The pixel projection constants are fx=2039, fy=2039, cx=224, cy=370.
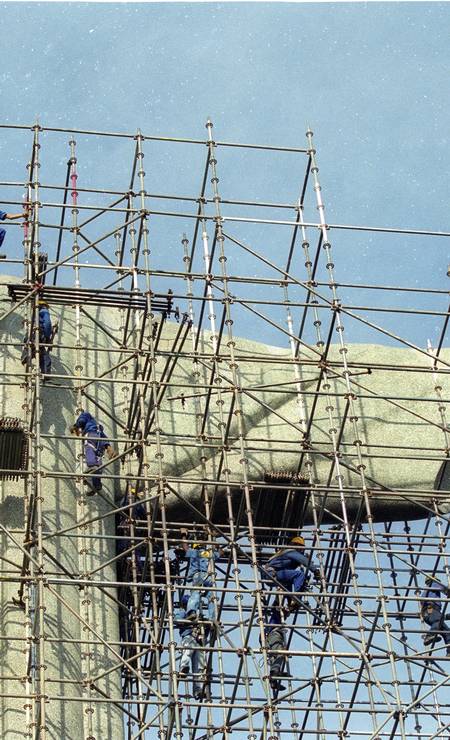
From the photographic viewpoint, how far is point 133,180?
32.7m

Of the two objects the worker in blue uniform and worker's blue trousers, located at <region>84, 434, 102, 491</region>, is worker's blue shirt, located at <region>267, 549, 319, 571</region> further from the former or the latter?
the worker in blue uniform

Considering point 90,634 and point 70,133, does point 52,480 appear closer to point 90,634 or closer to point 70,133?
point 90,634

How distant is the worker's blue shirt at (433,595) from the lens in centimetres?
2938

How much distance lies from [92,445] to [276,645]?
3.86 m

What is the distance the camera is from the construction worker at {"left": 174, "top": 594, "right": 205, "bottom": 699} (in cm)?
2800

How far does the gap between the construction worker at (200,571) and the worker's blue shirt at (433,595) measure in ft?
9.75

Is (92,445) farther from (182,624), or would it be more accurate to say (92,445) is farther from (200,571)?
(182,624)

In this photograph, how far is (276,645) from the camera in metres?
28.9

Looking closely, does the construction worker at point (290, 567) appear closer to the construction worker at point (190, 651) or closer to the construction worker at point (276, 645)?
the construction worker at point (276, 645)

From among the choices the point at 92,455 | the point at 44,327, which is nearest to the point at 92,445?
the point at 92,455

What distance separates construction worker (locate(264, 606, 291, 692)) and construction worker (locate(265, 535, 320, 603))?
1.38ft

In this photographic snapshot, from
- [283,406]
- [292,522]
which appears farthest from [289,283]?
[292,522]

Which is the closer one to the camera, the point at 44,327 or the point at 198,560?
the point at 198,560

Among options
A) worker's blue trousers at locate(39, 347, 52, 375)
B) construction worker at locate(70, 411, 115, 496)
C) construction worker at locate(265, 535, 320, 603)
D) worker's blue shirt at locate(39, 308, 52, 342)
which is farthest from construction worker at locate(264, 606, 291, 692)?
worker's blue shirt at locate(39, 308, 52, 342)
